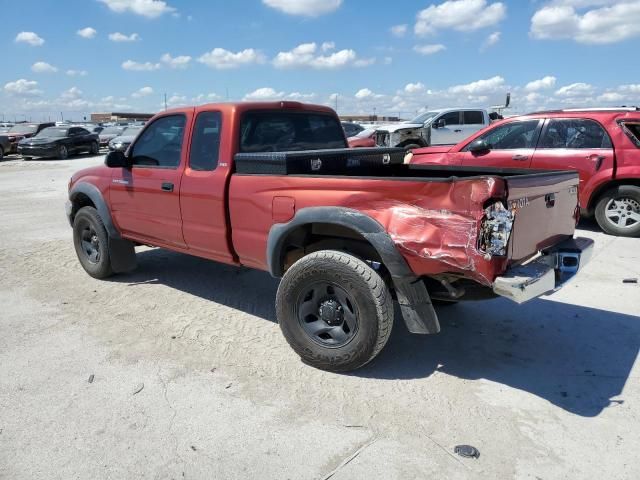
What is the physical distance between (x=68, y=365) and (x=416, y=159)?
22.8 ft

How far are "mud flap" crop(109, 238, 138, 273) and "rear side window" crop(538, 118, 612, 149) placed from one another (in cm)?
593

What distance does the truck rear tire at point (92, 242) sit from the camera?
550cm

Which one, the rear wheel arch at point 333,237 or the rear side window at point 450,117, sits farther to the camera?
the rear side window at point 450,117

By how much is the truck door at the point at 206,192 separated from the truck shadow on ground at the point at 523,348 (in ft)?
2.60

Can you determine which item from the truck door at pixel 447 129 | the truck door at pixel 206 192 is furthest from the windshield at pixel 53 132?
the truck door at pixel 206 192

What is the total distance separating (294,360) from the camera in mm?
3797

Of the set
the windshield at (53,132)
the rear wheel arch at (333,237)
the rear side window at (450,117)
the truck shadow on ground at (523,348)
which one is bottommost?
the truck shadow on ground at (523,348)

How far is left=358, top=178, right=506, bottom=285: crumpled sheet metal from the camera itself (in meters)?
2.83

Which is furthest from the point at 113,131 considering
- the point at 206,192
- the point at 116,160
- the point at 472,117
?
the point at 206,192

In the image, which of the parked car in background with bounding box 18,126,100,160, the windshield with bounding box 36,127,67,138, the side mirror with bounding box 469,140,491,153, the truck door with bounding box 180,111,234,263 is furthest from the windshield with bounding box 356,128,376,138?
the truck door with bounding box 180,111,234,263

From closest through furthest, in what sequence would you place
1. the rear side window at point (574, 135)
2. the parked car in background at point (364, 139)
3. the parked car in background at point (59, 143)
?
1. the rear side window at point (574, 135)
2. the parked car in background at point (364, 139)
3. the parked car in background at point (59, 143)

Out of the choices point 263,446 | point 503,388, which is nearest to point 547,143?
point 503,388

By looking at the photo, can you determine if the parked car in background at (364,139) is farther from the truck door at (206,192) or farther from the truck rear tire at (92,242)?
the truck door at (206,192)

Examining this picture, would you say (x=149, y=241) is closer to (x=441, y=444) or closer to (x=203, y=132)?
(x=203, y=132)
